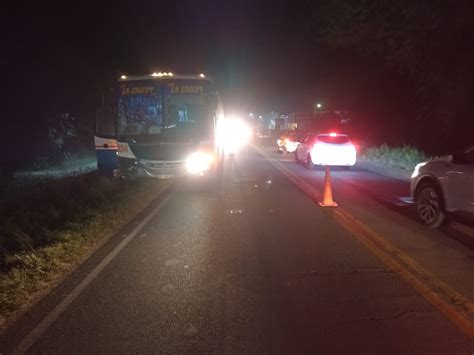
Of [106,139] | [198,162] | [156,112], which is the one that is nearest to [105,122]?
[106,139]

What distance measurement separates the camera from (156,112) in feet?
48.0

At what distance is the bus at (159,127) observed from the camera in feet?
47.6

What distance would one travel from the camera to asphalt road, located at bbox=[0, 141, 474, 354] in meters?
4.59

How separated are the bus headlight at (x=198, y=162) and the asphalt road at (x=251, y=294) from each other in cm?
436

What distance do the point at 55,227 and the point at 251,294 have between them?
5032 millimetres

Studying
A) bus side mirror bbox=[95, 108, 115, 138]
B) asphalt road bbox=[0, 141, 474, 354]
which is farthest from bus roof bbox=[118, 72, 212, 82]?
asphalt road bbox=[0, 141, 474, 354]

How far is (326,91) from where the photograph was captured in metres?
38.0

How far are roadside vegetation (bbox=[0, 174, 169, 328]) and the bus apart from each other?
2.69 ft

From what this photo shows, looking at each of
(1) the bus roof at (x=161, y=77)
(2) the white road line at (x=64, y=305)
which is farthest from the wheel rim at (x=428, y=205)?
(1) the bus roof at (x=161, y=77)

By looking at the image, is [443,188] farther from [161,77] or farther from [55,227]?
[161,77]

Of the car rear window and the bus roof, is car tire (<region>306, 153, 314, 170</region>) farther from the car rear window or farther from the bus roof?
the bus roof

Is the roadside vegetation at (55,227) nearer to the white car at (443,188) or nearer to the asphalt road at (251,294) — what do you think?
the asphalt road at (251,294)

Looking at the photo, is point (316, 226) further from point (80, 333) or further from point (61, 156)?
point (61, 156)

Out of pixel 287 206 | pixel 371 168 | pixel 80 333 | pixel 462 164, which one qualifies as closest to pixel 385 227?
pixel 462 164
